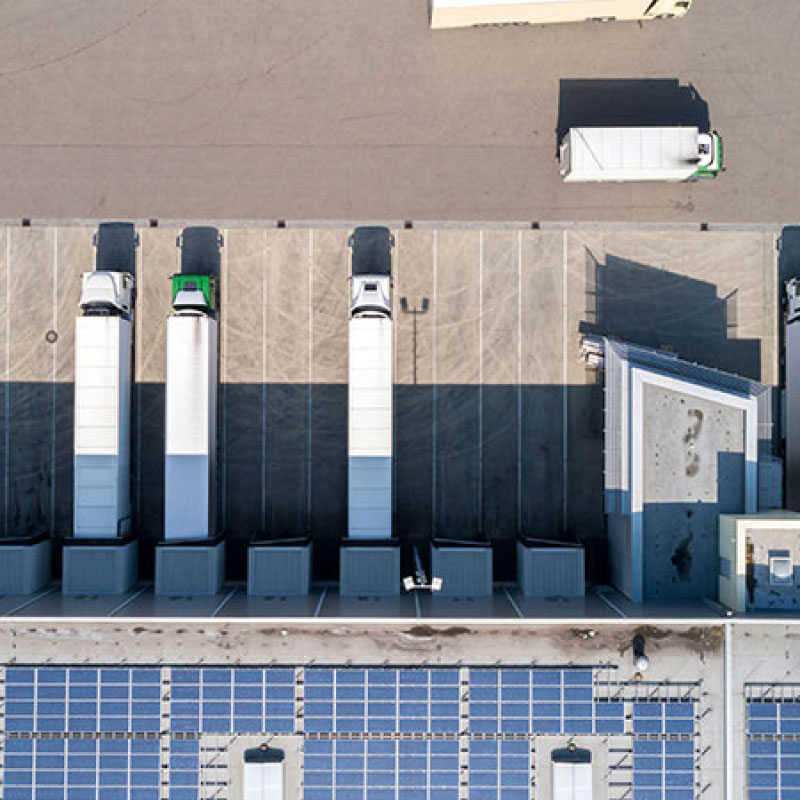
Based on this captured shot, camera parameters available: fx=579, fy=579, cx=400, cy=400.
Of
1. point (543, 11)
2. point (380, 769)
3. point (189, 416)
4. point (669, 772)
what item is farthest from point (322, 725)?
point (543, 11)

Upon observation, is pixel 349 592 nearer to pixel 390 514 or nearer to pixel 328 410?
pixel 390 514

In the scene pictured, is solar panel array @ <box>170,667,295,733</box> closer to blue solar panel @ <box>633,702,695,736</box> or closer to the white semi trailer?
the white semi trailer

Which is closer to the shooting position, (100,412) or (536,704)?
(536,704)

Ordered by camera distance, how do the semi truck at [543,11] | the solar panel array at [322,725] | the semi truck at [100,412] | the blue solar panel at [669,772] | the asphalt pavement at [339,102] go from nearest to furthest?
the blue solar panel at [669,772] < the solar panel array at [322,725] < the semi truck at [543,11] < the semi truck at [100,412] < the asphalt pavement at [339,102]

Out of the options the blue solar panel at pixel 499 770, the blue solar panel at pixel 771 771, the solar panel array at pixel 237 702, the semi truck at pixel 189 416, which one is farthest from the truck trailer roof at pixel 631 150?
the solar panel array at pixel 237 702

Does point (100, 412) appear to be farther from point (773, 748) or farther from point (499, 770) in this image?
point (773, 748)

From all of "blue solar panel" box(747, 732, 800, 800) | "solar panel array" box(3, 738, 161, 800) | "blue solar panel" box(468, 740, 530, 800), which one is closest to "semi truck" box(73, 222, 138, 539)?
"solar panel array" box(3, 738, 161, 800)

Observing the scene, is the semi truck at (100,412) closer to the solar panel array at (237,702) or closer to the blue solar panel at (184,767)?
the solar panel array at (237,702)
